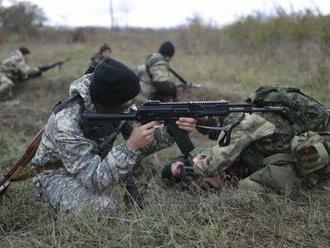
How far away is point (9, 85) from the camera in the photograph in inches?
449

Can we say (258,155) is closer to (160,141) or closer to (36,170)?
(160,141)

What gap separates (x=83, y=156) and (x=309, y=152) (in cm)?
167

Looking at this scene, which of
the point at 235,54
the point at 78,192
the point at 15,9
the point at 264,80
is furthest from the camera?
the point at 15,9

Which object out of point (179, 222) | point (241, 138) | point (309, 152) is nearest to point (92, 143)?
point (179, 222)

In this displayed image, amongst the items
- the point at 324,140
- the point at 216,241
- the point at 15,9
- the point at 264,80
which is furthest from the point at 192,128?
the point at 15,9

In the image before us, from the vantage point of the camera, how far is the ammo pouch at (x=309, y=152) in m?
4.02

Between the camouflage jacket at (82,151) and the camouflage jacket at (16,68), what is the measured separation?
27.5 ft

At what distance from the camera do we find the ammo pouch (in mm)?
4023

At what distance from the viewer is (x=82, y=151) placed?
11.8ft

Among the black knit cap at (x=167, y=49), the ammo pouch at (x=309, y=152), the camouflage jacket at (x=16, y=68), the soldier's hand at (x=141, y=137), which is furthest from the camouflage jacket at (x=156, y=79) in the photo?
the soldier's hand at (x=141, y=137)

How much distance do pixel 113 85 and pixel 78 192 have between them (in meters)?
0.81

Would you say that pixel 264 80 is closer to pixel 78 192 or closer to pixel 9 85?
pixel 9 85

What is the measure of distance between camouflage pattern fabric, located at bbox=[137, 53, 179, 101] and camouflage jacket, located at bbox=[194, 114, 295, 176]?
164 inches

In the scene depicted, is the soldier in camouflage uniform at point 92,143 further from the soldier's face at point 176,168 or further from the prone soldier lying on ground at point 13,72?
the prone soldier lying on ground at point 13,72
